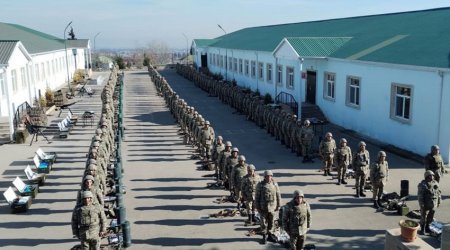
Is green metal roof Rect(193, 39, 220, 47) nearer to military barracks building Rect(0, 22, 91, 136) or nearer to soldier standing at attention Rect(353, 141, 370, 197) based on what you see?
military barracks building Rect(0, 22, 91, 136)

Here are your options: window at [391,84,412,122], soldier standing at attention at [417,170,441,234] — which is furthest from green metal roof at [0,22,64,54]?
soldier standing at attention at [417,170,441,234]

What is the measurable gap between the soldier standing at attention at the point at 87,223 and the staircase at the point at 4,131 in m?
13.6

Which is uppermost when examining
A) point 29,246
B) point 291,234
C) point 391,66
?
point 391,66

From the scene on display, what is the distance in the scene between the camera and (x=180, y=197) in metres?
13.2

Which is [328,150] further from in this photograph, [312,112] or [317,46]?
[317,46]

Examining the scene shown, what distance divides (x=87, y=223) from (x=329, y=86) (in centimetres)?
1755

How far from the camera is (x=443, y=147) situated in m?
15.4

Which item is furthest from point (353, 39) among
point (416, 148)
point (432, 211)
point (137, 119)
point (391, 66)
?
point (432, 211)

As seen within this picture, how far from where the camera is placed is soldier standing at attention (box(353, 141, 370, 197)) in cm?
1235

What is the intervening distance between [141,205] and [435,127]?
10522 millimetres

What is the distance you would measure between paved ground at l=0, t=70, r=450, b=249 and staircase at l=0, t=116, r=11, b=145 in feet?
3.71

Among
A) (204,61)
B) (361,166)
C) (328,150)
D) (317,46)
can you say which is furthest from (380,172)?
(204,61)

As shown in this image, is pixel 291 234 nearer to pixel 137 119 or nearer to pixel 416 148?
pixel 416 148

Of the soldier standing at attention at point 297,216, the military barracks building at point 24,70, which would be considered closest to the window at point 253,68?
the military barracks building at point 24,70
